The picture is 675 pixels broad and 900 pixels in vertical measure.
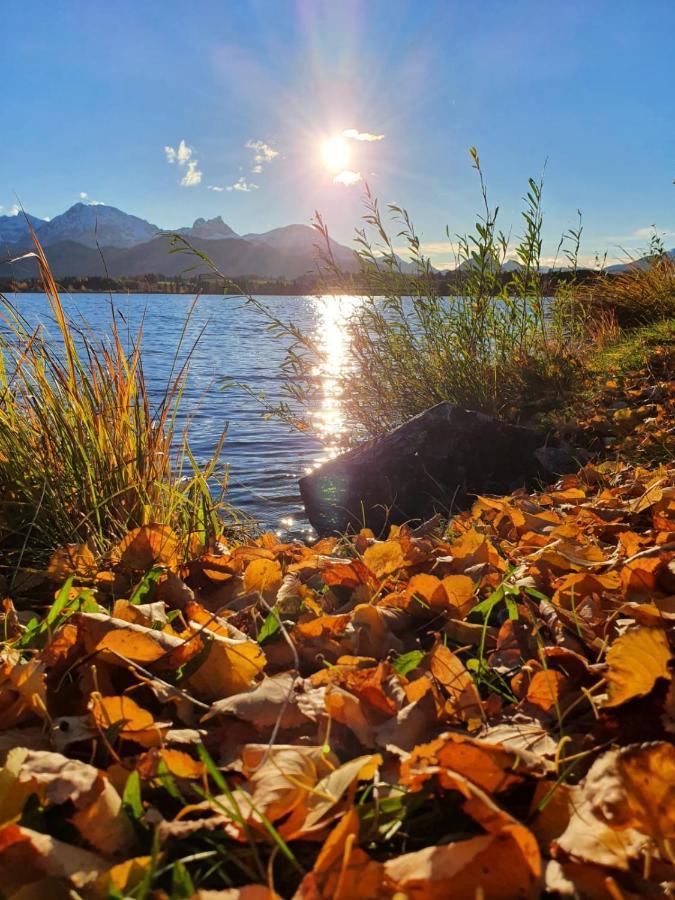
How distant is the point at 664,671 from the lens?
95 cm

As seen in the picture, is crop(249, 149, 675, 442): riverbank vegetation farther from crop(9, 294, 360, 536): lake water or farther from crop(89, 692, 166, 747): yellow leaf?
crop(89, 692, 166, 747): yellow leaf

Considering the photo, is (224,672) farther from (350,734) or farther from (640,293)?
(640,293)

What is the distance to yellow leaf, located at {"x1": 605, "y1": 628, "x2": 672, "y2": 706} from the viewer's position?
3.12 feet

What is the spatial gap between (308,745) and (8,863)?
0.46 m

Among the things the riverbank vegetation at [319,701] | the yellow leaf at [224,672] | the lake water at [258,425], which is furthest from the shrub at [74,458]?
the yellow leaf at [224,672]

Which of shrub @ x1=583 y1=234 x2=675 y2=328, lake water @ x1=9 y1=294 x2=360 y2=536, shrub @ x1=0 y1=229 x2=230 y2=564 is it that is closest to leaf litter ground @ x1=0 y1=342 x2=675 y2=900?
shrub @ x1=0 y1=229 x2=230 y2=564

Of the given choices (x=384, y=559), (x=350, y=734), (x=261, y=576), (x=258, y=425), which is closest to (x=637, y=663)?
(x=350, y=734)

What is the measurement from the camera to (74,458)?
2311mm

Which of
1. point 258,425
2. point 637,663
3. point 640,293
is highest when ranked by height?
point 640,293

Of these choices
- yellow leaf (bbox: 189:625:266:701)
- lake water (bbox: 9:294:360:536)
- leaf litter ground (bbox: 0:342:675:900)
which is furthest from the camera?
lake water (bbox: 9:294:360:536)

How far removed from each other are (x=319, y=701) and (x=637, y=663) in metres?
0.53

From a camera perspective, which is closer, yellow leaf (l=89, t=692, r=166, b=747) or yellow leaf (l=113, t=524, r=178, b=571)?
yellow leaf (l=89, t=692, r=166, b=747)

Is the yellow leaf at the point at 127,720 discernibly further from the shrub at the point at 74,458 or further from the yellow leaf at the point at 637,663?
Answer: the shrub at the point at 74,458

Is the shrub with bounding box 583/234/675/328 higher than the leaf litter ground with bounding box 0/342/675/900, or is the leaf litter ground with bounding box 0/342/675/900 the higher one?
the shrub with bounding box 583/234/675/328
